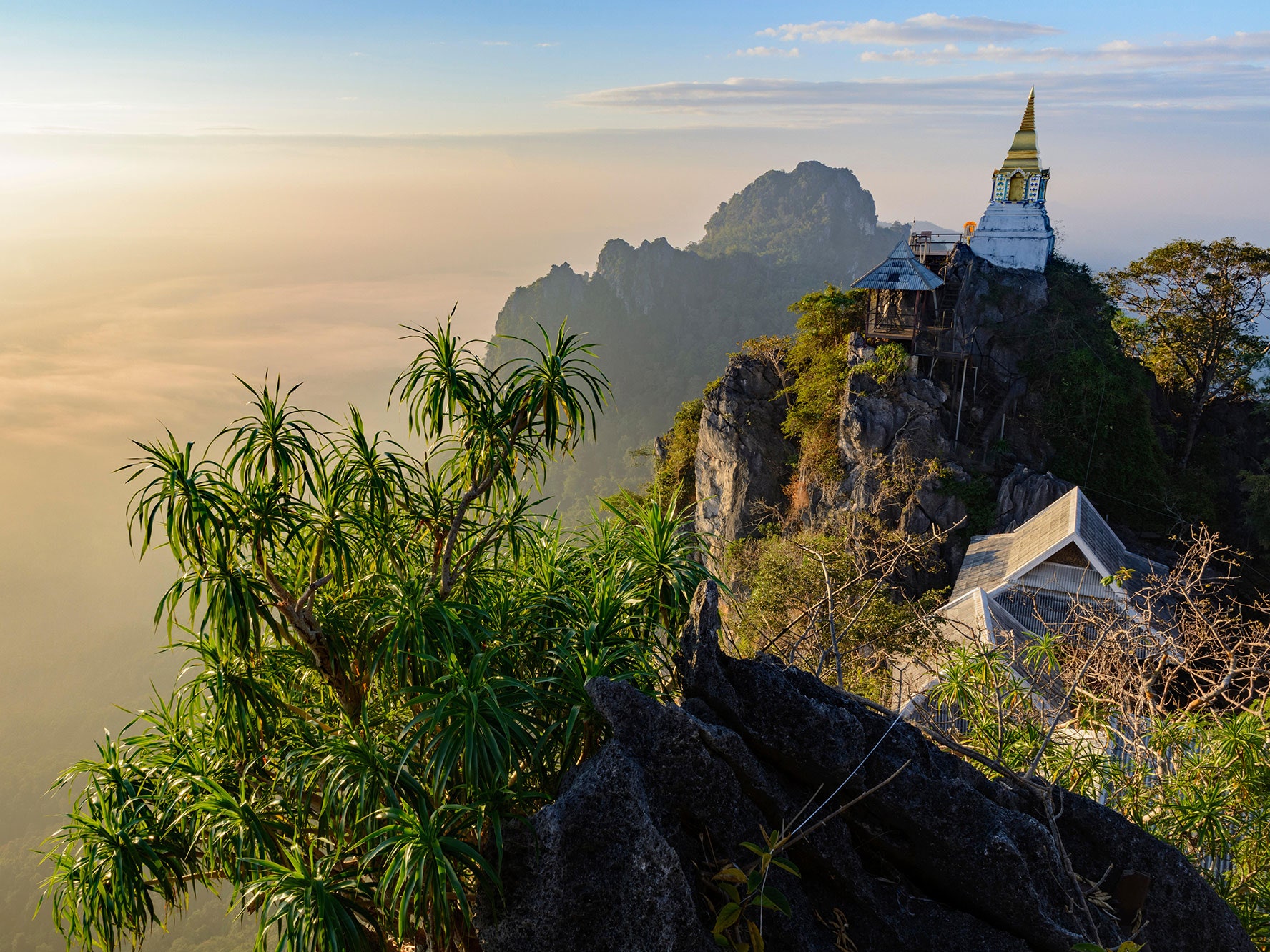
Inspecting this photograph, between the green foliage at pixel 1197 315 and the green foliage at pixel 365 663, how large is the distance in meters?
21.1

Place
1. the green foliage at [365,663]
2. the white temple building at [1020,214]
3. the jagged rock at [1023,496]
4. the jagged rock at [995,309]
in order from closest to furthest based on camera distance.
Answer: the green foliage at [365,663] → the jagged rock at [1023,496] → the jagged rock at [995,309] → the white temple building at [1020,214]

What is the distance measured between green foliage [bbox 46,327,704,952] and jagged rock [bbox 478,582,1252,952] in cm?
27

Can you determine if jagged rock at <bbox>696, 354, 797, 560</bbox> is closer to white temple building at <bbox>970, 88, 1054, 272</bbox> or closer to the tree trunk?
white temple building at <bbox>970, 88, 1054, 272</bbox>

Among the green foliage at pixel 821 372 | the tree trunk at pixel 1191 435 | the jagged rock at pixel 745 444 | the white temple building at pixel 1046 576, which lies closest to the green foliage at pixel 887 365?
the green foliage at pixel 821 372

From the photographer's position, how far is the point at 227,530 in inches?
125

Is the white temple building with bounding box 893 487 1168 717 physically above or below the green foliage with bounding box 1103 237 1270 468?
below

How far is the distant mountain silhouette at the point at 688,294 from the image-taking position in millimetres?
74750

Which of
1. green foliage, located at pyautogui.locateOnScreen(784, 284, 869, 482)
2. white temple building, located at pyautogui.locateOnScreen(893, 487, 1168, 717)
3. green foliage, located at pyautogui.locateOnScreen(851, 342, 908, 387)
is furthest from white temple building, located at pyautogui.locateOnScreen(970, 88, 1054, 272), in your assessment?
white temple building, located at pyautogui.locateOnScreen(893, 487, 1168, 717)

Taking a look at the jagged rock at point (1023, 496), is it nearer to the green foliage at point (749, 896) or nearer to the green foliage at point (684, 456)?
the green foliage at point (684, 456)

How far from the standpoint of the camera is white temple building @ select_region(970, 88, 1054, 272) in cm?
2308

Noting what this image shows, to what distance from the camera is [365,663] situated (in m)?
3.61

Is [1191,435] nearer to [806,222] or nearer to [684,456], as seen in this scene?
[684,456]

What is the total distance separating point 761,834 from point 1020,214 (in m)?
25.2

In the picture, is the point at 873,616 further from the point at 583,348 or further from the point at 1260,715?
the point at 583,348
